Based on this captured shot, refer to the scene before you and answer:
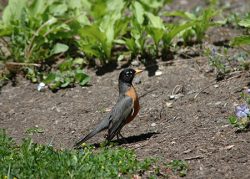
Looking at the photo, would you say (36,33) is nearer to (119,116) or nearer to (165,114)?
(165,114)

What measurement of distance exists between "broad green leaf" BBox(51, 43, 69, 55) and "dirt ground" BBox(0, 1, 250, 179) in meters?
0.52

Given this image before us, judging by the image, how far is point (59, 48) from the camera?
913cm

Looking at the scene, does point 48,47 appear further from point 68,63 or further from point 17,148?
point 17,148

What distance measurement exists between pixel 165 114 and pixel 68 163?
1987 mm

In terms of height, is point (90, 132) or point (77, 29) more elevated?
point (77, 29)

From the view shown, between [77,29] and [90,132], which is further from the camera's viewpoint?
[77,29]

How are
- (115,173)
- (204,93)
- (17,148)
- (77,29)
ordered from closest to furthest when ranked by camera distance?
(115,173), (17,148), (204,93), (77,29)

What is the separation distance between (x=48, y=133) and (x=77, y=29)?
6.74ft

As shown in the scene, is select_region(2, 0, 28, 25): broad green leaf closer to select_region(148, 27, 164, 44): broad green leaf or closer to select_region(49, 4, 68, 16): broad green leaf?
select_region(49, 4, 68, 16): broad green leaf

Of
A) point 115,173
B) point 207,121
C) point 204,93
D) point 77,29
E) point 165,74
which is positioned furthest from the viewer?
point 77,29

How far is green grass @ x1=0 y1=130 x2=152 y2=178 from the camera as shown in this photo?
585 centimetres

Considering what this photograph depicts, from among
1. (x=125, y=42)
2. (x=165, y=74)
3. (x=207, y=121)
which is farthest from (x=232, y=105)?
(x=125, y=42)

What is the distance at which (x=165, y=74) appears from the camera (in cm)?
853

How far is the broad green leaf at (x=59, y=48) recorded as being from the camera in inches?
358
